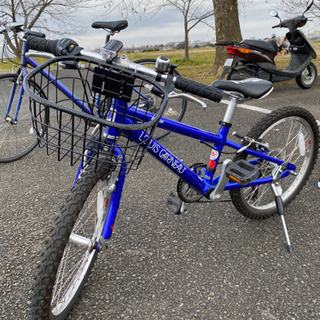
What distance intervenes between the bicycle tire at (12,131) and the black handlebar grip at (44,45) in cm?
155

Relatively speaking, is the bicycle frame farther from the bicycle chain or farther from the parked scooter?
the parked scooter

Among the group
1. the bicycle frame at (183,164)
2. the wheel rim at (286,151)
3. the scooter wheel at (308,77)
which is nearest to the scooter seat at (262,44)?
the scooter wheel at (308,77)

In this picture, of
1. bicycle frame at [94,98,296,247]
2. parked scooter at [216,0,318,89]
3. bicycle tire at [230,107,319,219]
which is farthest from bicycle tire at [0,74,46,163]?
parked scooter at [216,0,318,89]

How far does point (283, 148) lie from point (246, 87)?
803 millimetres

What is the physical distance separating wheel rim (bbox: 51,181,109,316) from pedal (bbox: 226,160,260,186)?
810 mm

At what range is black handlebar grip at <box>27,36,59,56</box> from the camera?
4.83ft

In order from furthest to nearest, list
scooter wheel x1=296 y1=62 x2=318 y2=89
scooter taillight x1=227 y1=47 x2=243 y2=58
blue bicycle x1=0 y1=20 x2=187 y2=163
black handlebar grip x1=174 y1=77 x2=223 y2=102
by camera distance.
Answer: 1. scooter wheel x1=296 y1=62 x2=318 y2=89
2. scooter taillight x1=227 y1=47 x2=243 y2=58
3. blue bicycle x1=0 y1=20 x2=187 y2=163
4. black handlebar grip x1=174 y1=77 x2=223 y2=102

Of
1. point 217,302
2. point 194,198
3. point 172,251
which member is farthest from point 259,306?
point 194,198

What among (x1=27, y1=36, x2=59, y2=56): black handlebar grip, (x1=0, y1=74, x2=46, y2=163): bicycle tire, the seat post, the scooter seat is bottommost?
(x1=0, y1=74, x2=46, y2=163): bicycle tire

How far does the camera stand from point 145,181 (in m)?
2.99

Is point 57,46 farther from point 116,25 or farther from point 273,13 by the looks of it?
point 273,13

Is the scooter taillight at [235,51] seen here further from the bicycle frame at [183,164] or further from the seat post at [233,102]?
the seat post at [233,102]

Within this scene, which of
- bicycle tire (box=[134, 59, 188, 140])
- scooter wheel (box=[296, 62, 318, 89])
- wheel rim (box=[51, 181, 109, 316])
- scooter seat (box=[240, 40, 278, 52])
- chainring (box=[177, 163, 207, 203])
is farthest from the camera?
scooter wheel (box=[296, 62, 318, 89])

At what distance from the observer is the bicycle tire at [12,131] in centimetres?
309
